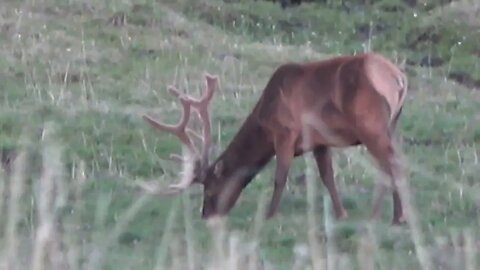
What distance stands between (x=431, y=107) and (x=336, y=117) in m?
3.91

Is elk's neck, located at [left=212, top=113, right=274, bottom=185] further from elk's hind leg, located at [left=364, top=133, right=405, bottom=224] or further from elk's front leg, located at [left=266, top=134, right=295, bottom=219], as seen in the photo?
elk's hind leg, located at [left=364, top=133, right=405, bottom=224]

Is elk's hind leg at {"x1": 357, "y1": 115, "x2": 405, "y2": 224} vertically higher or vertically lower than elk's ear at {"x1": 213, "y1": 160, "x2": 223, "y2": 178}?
higher

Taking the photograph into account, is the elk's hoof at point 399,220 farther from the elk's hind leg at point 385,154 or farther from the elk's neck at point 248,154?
the elk's neck at point 248,154

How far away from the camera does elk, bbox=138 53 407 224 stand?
9.73m

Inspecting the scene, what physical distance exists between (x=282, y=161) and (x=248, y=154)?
1.11 ft

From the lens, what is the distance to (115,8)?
17938 millimetres

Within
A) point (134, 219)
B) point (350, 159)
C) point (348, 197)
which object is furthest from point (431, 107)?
point (134, 219)

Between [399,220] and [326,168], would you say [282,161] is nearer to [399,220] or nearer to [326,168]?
[326,168]

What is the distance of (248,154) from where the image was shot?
1038cm

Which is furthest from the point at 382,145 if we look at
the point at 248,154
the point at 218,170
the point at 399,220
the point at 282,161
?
the point at 218,170

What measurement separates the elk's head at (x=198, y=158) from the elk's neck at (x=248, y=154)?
86 mm

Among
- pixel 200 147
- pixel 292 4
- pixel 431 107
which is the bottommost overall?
pixel 292 4

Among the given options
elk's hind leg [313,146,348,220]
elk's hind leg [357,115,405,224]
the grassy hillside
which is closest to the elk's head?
the grassy hillside

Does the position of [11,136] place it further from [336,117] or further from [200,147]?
[336,117]
